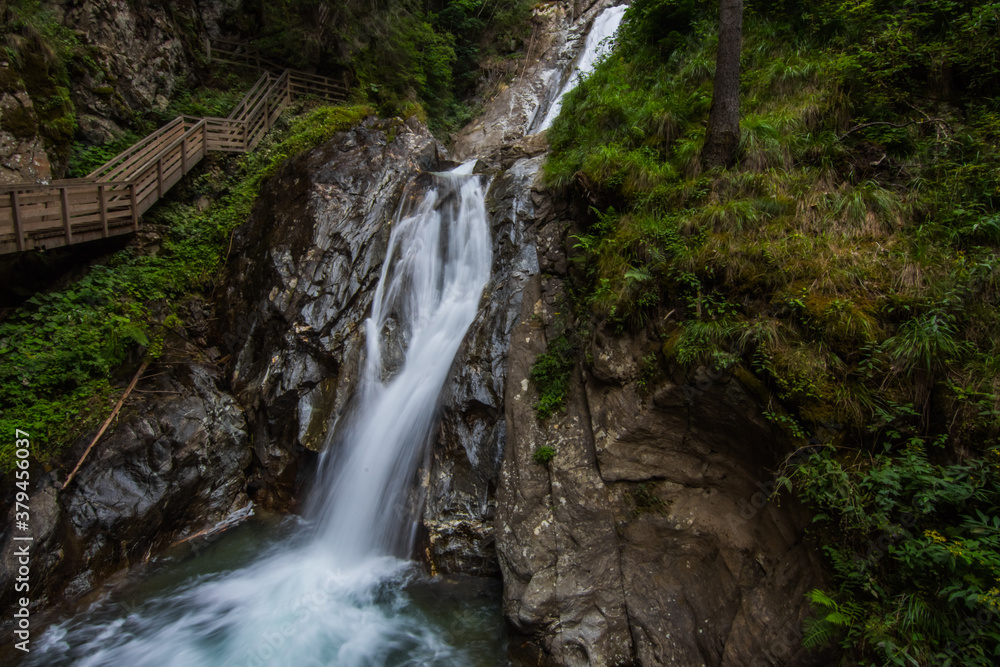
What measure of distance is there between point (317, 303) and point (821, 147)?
27.2ft

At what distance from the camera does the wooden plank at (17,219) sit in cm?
668

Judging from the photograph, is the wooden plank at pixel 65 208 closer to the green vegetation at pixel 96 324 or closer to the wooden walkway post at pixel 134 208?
the green vegetation at pixel 96 324

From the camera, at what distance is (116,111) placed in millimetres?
9922

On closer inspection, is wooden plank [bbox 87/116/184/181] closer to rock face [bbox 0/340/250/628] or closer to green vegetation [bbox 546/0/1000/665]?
rock face [bbox 0/340/250/628]

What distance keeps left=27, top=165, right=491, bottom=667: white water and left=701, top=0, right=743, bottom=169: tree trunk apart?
440 cm

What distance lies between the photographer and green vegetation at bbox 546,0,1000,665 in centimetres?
305

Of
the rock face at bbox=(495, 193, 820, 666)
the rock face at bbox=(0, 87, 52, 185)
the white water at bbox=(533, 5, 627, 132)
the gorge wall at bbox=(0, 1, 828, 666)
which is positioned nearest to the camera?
the rock face at bbox=(495, 193, 820, 666)

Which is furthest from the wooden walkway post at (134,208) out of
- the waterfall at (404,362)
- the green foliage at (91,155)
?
the waterfall at (404,362)

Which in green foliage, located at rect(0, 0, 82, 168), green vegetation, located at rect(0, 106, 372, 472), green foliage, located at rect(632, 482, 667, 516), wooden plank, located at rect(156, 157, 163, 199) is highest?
green foliage, located at rect(0, 0, 82, 168)

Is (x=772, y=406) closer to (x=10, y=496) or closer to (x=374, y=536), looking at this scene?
(x=374, y=536)

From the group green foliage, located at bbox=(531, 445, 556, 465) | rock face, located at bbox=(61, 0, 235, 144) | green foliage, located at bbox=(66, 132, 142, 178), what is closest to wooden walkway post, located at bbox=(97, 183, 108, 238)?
green foliage, located at bbox=(66, 132, 142, 178)

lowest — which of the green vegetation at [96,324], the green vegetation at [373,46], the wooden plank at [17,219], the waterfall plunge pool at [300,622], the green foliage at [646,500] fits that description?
the waterfall plunge pool at [300,622]

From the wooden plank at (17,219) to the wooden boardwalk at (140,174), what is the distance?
12mm

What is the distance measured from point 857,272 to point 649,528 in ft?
10.8
